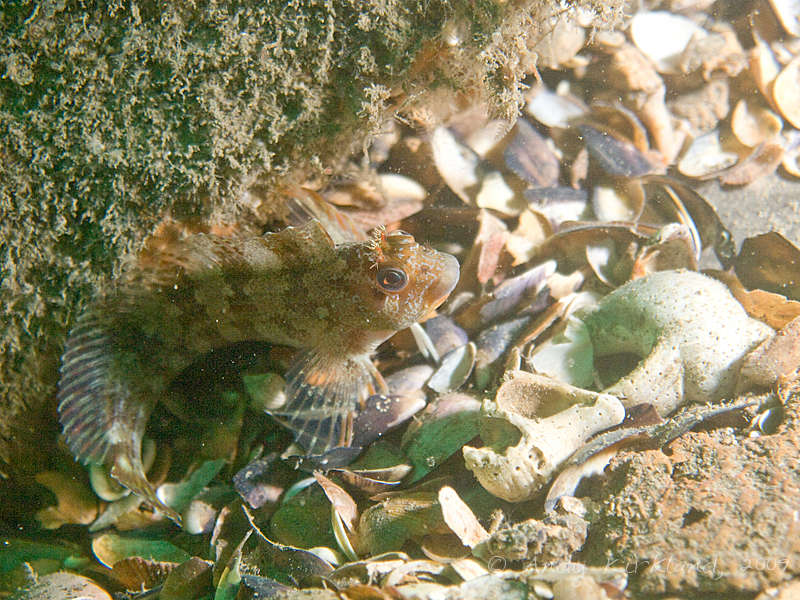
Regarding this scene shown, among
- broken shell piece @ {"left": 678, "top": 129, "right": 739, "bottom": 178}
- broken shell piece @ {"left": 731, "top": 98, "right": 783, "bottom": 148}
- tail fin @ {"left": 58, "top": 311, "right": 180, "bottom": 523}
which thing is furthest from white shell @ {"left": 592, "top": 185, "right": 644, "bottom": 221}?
tail fin @ {"left": 58, "top": 311, "right": 180, "bottom": 523}

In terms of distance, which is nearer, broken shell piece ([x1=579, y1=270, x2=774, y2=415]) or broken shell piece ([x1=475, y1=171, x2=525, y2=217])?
broken shell piece ([x1=579, y1=270, x2=774, y2=415])

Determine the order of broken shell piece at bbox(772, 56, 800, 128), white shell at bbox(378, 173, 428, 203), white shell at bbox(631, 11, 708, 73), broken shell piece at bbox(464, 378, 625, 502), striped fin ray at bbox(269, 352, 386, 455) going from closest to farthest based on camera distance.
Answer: broken shell piece at bbox(464, 378, 625, 502) < striped fin ray at bbox(269, 352, 386, 455) < white shell at bbox(378, 173, 428, 203) < broken shell piece at bbox(772, 56, 800, 128) < white shell at bbox(631, 11, 708, 73)

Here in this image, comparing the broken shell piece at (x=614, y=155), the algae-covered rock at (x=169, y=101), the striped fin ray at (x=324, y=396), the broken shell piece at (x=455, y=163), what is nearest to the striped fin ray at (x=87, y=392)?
the algae-covered rock at (x=169, y=101)

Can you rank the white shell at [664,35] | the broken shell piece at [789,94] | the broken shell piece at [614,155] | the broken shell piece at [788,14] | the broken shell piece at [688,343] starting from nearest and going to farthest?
the broken shell piece at [688,343]
the broken shell piece at [614,155]
the broken shell piece at [789,94]
the broken shell piece at [788,14]
the white shell at [664,35]

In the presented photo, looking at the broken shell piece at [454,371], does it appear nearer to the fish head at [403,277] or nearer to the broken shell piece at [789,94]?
the fish head at [403,277]

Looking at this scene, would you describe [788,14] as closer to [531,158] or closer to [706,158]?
[706,158]

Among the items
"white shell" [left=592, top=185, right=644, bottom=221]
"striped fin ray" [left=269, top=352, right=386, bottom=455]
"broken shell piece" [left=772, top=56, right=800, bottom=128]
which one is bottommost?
"striped fin ray" [left=269, top=352, right=386, bottom=455]

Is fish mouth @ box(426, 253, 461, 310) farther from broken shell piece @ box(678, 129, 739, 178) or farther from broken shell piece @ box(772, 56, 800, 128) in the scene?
broken shell piece @ box(772, 56, 800, 128)

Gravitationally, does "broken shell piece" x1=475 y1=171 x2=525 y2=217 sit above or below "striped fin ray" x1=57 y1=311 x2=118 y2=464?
above
